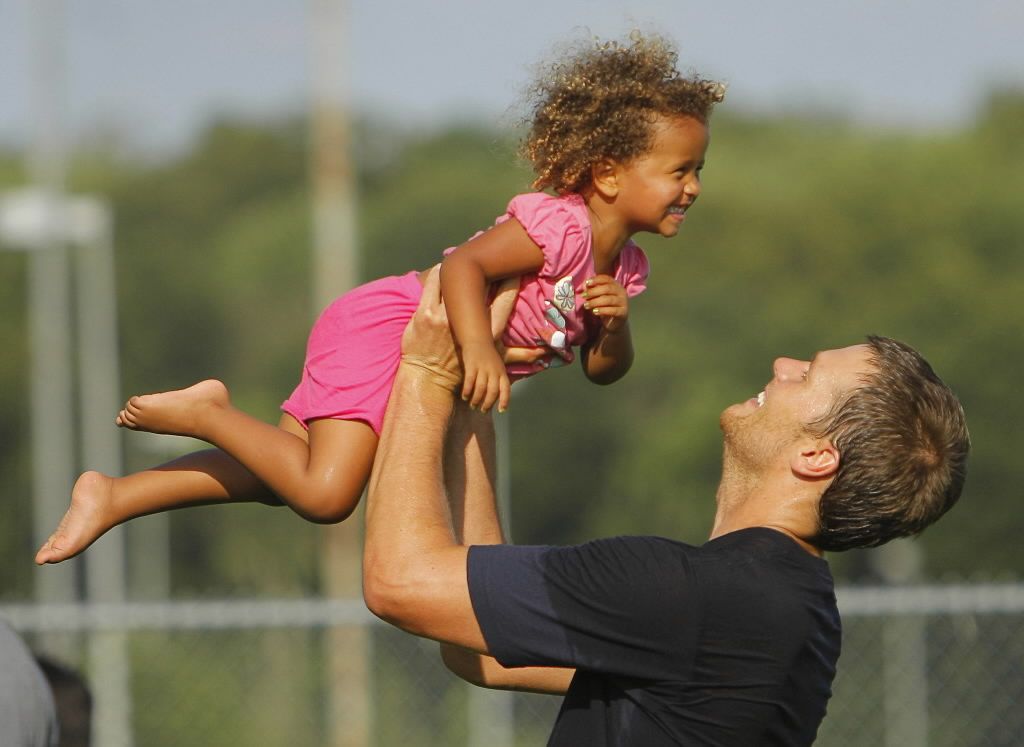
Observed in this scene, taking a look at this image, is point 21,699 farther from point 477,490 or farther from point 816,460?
point 816,460

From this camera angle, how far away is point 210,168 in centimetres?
4147

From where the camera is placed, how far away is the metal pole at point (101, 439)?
6727mm

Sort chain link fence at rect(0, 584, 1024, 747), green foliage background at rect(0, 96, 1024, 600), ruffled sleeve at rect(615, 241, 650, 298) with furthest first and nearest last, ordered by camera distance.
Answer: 1. green foliage background at rect(0, 96, 1024, 600)
2. chain link fence at rect(0, 584, 1024, 747)
3. ruffled sleeve at rect(615, 241, 650, 298)

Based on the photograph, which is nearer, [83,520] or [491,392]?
[491,392]

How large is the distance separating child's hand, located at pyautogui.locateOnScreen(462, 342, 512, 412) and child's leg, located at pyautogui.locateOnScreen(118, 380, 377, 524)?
1.19 feet

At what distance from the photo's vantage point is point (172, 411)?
3.29 meters

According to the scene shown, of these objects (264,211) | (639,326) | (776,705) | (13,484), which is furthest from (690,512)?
(776,705)

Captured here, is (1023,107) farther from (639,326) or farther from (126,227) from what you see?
(126,227)

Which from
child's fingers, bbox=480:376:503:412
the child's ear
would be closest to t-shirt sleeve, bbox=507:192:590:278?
the child's ear

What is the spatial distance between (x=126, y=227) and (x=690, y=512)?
1949cm

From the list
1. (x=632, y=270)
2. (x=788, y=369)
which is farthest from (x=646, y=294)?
(x=788, y=369)

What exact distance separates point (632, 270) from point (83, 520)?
1.26 meters

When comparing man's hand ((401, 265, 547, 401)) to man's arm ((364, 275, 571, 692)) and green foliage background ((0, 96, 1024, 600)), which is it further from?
green foliage background ((0, 96, 1024, 600))

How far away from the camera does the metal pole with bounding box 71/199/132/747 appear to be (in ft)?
22.1
